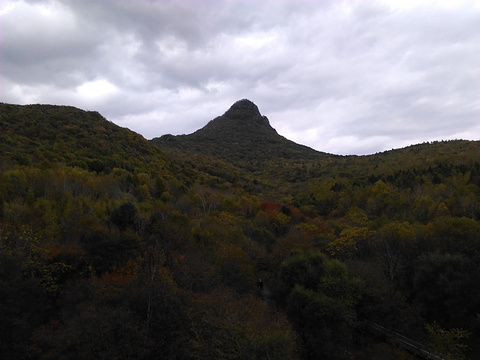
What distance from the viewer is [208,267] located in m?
22.8

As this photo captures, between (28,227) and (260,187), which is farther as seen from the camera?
(260,187)

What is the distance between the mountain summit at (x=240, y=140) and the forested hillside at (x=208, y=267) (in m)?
49.9

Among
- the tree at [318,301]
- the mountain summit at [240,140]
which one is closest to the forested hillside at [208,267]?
the tree at [318,301]

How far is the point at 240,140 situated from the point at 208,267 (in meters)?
95.5

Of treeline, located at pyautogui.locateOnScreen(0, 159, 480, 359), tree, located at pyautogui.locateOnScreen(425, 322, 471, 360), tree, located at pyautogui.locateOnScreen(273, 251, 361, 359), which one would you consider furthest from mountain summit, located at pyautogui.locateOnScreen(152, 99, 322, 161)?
tree, located at pyautogui.locateOnScreen(425, 322, 471, 360)

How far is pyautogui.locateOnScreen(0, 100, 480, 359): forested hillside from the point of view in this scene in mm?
14688

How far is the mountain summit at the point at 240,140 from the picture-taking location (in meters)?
102

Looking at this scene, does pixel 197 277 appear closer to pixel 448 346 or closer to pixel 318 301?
pixel 318 301

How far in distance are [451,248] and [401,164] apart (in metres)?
40.6

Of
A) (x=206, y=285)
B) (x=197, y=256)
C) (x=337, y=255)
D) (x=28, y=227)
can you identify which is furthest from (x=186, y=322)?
(x=337, y=255)

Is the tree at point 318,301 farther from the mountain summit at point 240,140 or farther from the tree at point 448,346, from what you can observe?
the mountain summit at point 240,140

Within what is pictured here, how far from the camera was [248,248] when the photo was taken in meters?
31.2

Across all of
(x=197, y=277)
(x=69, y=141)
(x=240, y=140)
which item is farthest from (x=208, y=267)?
(x=240, y=140)

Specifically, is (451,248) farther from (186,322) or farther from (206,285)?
(186,322)
